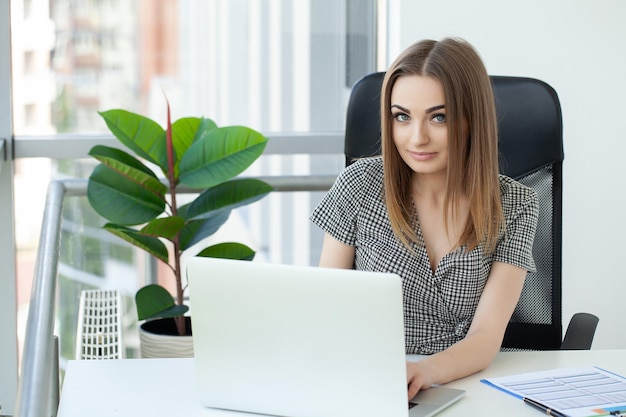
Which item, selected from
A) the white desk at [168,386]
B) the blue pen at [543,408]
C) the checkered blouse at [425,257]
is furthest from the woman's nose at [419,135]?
the blue pen at [543,408]

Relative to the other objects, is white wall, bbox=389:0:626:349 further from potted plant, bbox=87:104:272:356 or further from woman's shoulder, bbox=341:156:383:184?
woman's shoulder, bbox=341:156:383:184

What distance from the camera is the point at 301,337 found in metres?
1.12

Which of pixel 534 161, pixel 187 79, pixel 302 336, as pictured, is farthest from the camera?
pixel 187 79

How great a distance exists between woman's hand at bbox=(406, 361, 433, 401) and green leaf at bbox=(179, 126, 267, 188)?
116cm

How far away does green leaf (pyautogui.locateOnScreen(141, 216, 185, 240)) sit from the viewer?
233 centimetres

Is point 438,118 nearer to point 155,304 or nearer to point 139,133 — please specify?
point 139,133

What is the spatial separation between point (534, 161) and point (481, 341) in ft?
1.74

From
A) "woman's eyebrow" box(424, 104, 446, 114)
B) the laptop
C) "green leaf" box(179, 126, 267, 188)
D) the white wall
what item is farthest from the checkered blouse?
the white wall

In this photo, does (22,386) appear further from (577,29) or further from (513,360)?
(577,29)

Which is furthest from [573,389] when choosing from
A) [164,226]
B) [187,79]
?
[187,79]

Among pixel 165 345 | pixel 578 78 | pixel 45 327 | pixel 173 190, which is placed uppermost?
pixel 578 78

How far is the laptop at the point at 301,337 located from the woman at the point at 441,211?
0.46 metres

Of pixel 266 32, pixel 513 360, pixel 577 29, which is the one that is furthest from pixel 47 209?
pixel 577 29

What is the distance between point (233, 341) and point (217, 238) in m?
2.01
